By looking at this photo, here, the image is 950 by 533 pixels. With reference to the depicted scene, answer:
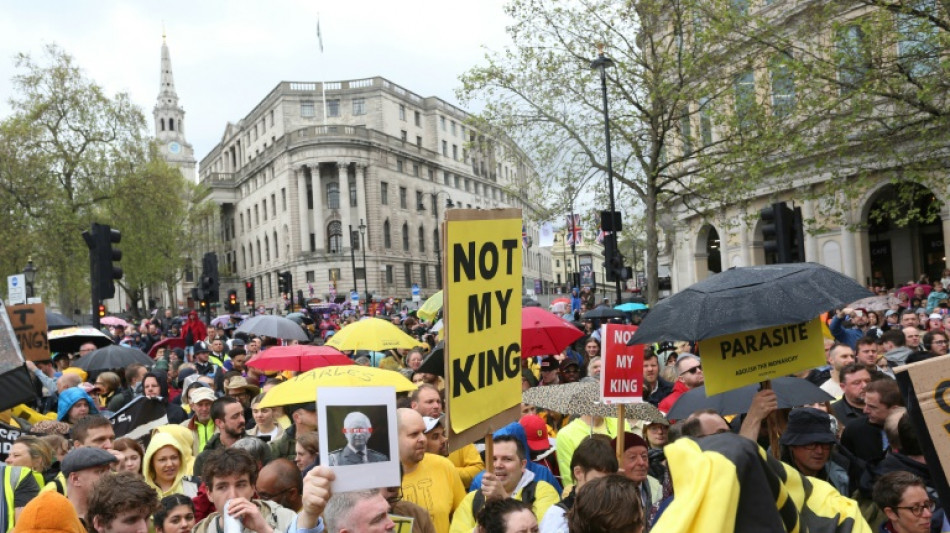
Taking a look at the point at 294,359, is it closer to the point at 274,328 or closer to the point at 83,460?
the point at 274,328

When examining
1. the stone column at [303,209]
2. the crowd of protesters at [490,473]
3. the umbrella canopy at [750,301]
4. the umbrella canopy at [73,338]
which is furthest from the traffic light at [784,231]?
the stone column at [303,209]

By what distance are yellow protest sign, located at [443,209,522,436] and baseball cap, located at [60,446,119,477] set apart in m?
2.25

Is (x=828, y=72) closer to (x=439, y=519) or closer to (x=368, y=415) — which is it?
(x=439, y=519)

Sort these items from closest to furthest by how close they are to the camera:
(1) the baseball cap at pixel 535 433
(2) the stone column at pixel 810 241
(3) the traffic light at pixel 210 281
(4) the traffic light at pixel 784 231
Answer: (1) the baseball cap at pixel 535 433 → (4) the traffic light at pixel 784 231 → (3) the traffic light at pixel 210 281 → (2) the stone column at pixel 810 241

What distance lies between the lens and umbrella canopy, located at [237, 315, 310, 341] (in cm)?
1341

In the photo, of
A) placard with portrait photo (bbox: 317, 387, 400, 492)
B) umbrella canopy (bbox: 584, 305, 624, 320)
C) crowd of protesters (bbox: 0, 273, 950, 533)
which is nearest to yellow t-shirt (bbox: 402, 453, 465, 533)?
crowd of protesters (bbox: 0, 273, 950, 533)

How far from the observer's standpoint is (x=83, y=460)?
477 centimetres

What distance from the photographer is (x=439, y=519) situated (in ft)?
16.1

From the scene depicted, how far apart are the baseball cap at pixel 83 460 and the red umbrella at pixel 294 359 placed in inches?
177

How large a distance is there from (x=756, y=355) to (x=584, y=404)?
85.5 inches

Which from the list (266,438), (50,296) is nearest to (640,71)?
(266,438)

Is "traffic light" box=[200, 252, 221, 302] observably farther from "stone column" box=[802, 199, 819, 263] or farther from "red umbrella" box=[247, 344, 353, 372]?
"stone column" box=[802, 199, 819, 263]

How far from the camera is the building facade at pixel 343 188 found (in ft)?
247

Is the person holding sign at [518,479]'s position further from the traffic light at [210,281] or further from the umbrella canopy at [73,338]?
the traffic light at [210,281]
